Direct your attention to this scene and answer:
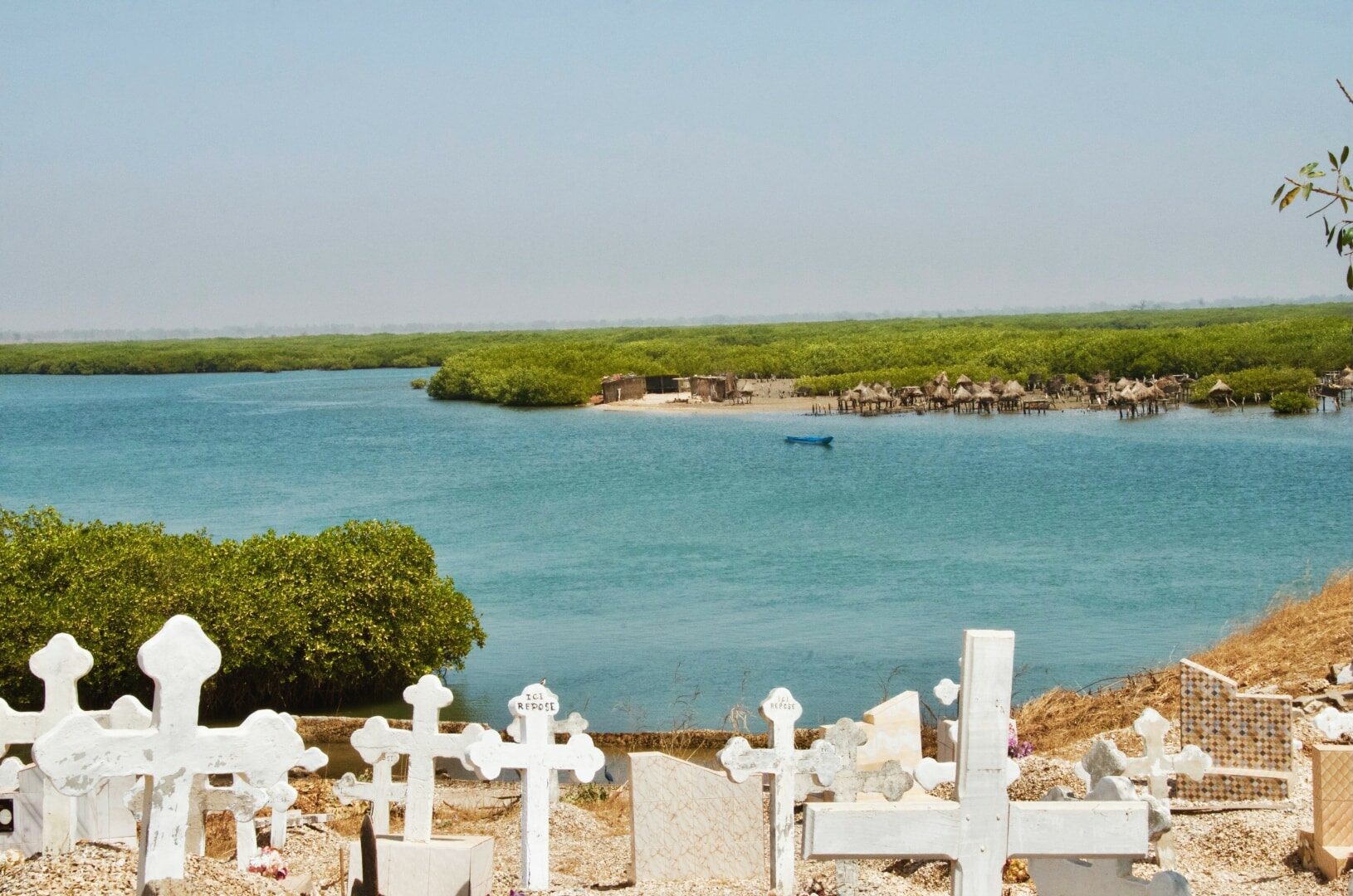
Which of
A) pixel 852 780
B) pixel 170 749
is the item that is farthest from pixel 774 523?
pixel 170 749

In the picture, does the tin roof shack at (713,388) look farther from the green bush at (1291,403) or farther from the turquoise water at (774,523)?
the green bush at (1291,403)

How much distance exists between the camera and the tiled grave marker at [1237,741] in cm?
1011

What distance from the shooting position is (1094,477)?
56.7 m

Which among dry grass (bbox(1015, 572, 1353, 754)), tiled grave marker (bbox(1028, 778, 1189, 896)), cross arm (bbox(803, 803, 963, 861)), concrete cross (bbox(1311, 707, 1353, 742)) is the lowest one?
dry grass (bbox(1015, 572, 1353, 754))

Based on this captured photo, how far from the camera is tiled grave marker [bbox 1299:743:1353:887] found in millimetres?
8078

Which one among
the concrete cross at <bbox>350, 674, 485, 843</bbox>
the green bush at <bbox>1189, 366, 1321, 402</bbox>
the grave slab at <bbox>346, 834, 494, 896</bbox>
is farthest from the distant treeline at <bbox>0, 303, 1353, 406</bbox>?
the grave slab at <bbox>346, 834, 494, 896</bbox>

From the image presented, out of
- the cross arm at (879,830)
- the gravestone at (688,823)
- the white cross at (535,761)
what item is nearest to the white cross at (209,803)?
the white cross at (535,761)

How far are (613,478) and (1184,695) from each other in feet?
164

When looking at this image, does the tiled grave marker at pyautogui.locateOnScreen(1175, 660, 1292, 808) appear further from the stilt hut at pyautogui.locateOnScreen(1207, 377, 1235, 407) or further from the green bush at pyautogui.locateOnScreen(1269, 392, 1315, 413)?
the stilt hut at pyautogui.locateOnScreen(1207, 377, 1235, 407)

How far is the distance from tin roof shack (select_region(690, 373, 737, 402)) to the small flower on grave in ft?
301

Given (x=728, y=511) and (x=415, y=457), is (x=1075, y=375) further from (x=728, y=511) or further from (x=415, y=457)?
(x=728, y=511)

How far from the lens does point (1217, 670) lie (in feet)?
51.8

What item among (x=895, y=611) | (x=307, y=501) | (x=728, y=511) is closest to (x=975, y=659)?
(x=895, y=611)

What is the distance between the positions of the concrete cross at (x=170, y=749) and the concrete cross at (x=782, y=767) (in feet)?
10.8
